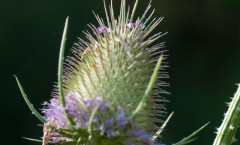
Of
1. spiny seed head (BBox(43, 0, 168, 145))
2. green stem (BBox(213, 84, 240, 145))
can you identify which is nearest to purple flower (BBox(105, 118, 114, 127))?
spiny seed head (BBox(43, 0, 168, 145))

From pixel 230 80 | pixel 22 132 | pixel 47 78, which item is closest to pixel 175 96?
pixel 230 80

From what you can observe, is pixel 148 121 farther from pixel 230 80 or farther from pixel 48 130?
pixel 230 80

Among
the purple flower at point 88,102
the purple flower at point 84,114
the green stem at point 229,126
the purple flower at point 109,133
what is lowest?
the green stem at point 229,126

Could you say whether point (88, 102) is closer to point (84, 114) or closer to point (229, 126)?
point (84, 114)

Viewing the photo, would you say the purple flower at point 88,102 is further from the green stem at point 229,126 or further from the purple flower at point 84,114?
the green stem at point 229,126

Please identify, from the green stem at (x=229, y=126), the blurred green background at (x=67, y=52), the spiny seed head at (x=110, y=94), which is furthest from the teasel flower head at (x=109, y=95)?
the blurred green background at (x=67, y=52)

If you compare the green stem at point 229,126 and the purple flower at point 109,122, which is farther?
the green stem at point 229,126
